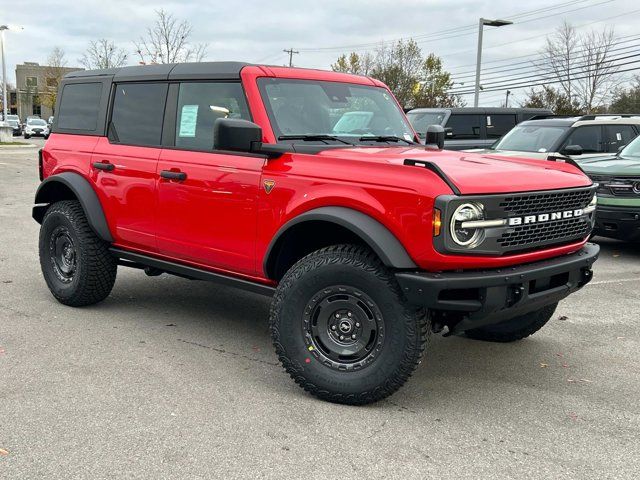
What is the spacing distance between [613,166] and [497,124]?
334 inches

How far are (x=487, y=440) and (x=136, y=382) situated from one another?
205 cm

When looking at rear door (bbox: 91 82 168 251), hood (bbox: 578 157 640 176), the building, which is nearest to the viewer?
rear door (bbox: 91 82 168 251)

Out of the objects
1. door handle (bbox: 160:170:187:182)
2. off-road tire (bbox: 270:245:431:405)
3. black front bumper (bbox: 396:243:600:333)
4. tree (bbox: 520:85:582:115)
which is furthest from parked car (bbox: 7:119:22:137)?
black front bumper (bbox: 396:243:600:333)

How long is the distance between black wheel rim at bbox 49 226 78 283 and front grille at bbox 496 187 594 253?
3.70 meters

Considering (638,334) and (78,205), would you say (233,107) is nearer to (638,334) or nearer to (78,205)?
(78,205)

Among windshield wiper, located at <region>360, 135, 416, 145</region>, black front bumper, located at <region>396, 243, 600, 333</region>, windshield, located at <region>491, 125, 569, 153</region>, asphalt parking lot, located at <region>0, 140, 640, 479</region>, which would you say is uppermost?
windshield, located at <region>491, 125, 569, 153</region>

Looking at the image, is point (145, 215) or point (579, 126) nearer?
point (145, 215)

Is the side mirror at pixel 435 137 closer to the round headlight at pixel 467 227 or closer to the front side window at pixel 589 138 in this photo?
the round headlight at pixel 467 227

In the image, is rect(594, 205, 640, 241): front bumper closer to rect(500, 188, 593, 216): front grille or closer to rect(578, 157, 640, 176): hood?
rect(578, 157, 640, 176): hood

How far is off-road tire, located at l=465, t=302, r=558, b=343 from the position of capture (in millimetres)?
4848

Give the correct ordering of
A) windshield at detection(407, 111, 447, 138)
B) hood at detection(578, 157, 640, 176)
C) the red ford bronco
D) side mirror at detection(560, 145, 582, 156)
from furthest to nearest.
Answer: windshield at detection(407, 111, 447, 138), side mirror at detection(560, 145, 582, 156), hood at detection(578, 157, 640, 176), the red ford bronco

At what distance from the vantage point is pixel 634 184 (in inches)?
333

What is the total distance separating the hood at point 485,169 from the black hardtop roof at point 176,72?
104 cm

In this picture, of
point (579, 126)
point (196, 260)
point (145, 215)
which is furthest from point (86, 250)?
point (579, 126)
